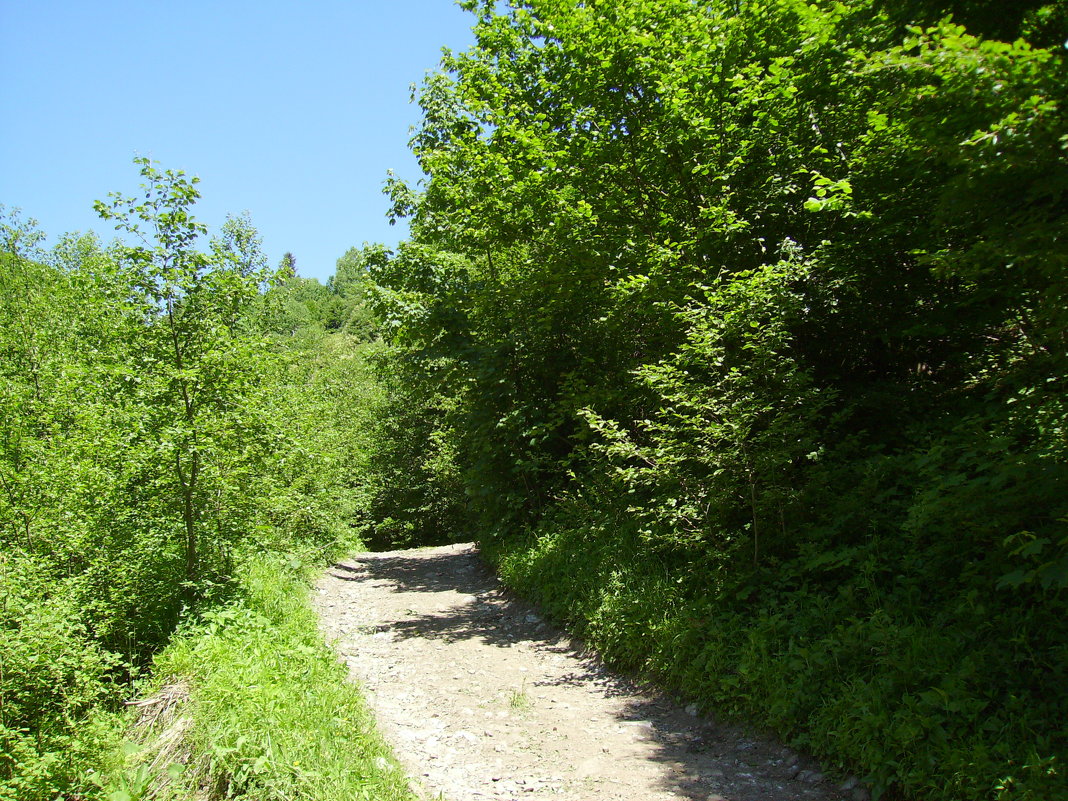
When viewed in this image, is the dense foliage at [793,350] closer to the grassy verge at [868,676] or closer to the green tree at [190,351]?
the grassy verge at [868,676]

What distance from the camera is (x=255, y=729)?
4652 millimetres

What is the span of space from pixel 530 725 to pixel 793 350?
506cm

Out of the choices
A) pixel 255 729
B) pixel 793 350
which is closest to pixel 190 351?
pixel 255 729

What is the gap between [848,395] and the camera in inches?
290

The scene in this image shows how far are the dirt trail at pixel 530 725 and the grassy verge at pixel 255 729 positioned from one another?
44 cm

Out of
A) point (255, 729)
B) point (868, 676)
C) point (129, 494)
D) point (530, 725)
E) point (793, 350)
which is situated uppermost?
point (793, 350)

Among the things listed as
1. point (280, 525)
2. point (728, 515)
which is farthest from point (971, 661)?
point (280, 525)

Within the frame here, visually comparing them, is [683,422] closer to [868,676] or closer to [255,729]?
[868,676]

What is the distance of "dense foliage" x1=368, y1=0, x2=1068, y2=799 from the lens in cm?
387

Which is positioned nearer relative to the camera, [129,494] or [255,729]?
[255,729]

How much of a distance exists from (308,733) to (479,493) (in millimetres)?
8327

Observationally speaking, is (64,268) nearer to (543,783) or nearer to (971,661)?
(543,783)

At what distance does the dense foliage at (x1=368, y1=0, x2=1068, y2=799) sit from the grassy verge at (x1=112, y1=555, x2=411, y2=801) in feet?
9.09

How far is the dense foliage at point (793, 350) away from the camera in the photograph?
387 cm
